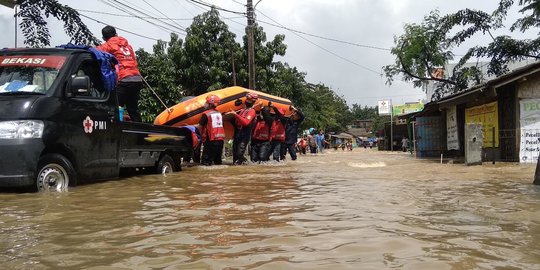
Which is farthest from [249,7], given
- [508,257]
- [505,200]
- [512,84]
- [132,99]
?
[508,257]

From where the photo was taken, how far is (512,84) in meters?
14.1

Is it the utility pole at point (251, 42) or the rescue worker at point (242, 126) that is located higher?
the utility pole at point (251, 42)

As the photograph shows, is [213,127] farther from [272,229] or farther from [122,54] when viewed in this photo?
[272,229]

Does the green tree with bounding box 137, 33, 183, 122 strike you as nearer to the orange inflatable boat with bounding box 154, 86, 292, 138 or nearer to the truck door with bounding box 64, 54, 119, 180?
the orange inflatable boat with bounding box 154, 86, 292, 138

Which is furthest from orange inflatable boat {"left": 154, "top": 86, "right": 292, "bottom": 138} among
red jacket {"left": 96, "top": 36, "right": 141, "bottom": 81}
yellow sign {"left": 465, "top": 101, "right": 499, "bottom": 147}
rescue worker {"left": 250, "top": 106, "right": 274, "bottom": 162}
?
yellow sign {"left": 465, "top": 101, "right": 499, "bottom": 147}

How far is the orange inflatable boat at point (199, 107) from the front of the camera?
1130 centimetres

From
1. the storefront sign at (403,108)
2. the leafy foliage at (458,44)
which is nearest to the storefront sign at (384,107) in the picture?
the storefront sign at (403,108)

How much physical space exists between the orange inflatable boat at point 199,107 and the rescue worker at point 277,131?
412mm

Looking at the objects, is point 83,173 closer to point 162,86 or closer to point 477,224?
point 477,224

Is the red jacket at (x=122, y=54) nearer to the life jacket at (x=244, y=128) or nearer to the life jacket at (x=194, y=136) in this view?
the life jacket at (x=194, y=136)

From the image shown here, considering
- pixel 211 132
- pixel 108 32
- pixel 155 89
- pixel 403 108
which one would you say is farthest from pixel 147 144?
pixel 403 108

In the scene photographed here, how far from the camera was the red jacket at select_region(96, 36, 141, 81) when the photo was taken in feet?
26.1

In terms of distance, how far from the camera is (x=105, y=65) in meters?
6.90

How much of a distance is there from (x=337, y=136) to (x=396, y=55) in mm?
52978
